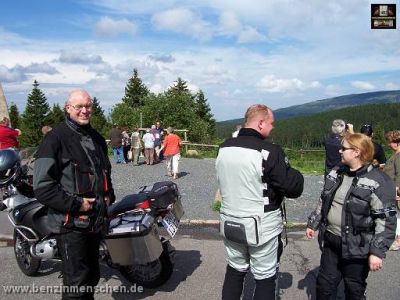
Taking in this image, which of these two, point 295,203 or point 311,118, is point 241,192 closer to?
point 295,203

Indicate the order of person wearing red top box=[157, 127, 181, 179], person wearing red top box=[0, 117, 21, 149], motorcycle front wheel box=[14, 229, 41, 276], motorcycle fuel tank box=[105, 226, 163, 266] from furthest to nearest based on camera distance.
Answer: person wearing red top box=[157, 127, 181, 179] < person wearing red top box=[0, 117, 21, 149] < motorcycle front wheel box=[14, 229, 41, 276] < motorcycle fuel tank box=[105, 226, 163, 266]

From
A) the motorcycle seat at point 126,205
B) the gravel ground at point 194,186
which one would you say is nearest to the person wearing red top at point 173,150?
the gravel ground at point 194,186

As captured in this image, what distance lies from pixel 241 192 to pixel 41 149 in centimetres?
149

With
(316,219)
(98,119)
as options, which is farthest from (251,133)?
(98,119)

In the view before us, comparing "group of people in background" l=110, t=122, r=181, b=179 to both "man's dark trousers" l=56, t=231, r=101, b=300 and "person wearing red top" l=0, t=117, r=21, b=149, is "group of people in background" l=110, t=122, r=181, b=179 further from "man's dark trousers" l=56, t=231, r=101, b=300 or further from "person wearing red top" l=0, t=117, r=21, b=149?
"man's dark trousers" l=56, t=231, r=101, b=300

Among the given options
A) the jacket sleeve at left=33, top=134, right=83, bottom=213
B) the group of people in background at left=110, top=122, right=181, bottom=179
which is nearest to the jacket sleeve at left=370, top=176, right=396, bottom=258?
the jacket sleeve at left=33, top=134, right=83, bottom=213

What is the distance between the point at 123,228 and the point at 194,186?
8.30m

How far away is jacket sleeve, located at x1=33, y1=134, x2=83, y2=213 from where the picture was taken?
317 centimetres

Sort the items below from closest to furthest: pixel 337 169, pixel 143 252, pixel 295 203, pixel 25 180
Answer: pixel 337 169, pixel 143 252, pixel 25 180, pixel 295 203

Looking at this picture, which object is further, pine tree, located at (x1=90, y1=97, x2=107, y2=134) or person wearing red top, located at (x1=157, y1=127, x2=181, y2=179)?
pine tree, located at (x1=90, y1=97, x2=107, y2=134)

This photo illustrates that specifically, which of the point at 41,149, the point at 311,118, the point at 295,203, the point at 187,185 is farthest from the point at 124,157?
the point at 311,118

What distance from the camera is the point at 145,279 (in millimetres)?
4512

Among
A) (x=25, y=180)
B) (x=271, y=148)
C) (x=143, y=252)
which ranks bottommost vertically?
(x=143, y=252)

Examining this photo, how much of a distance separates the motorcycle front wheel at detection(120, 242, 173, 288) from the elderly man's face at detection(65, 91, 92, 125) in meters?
1.73
